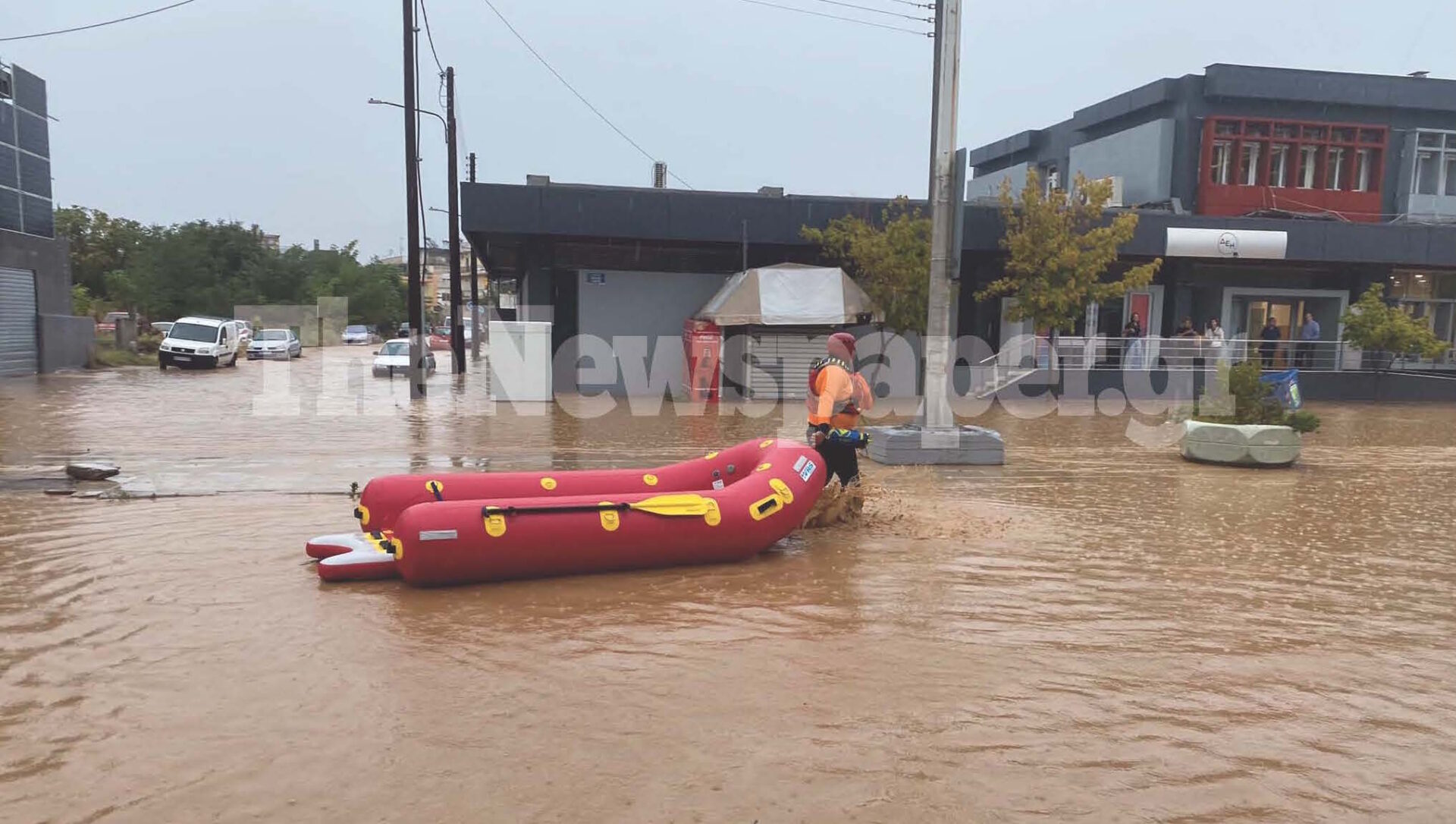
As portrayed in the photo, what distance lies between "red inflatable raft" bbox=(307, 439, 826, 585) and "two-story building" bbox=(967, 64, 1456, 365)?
670 inches

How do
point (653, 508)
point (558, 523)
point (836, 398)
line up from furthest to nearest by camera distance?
1. point (836, 398)
2. point (653, 508)
3. point (558, 523)

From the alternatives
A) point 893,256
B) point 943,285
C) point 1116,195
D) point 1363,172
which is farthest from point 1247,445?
point 1363,172

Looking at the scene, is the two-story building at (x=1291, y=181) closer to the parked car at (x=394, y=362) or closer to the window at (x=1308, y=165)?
the window at (x=1308, y=165)

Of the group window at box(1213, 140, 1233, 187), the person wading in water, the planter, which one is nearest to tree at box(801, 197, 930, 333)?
the planter

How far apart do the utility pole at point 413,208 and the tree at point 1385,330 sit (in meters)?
20.6

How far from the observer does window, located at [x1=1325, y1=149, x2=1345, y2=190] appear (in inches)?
1018

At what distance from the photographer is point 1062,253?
19375 mm

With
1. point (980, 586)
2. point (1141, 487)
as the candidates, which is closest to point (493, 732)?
point (980, 586)

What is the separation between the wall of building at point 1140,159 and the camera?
2547cm

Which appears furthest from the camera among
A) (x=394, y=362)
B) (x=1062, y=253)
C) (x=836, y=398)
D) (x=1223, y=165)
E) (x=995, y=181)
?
(x=995, y=181)

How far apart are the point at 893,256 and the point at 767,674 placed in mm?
15436

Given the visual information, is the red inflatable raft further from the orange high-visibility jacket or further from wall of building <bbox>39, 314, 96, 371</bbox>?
wall of building <bbox>39, 314, 96, 371</bbox>

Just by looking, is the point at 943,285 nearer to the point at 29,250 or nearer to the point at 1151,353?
the point at 1151,353

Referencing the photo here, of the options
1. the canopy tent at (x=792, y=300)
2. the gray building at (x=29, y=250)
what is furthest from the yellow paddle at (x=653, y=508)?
the gray building at (x=29, y=250)
